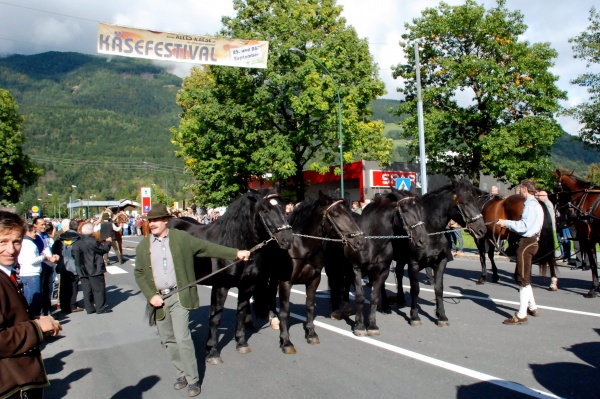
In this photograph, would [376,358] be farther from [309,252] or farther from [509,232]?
[509,232]

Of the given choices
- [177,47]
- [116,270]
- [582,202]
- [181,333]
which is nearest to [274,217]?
[181,333]

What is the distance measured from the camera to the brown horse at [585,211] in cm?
1055

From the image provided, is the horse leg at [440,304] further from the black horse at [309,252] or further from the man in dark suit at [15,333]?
the man in dark suit at [15,333]

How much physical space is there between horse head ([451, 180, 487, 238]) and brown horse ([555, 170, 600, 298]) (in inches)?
130

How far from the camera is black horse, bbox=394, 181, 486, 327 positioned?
8484mm

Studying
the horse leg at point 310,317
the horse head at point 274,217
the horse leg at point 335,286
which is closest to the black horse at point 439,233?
the horse leg at point 335,286

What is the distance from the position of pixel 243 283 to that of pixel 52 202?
171 metres

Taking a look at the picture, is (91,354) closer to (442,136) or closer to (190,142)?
(442,136)

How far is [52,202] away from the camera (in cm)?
16038

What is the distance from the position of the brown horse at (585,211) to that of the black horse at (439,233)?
121 inches

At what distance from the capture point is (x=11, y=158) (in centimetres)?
5344

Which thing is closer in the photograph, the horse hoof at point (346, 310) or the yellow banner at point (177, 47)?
the horse hoof at point (346, 310)

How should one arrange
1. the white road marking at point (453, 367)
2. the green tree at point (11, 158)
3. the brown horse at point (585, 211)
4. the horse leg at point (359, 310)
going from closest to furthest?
the white road marking at point (453, 367) → the horse leg at point (359, 310) → the brown horse at point (585, 211) → the green tree at point (11, 158)

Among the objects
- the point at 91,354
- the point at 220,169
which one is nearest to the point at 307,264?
the point at 91,354
